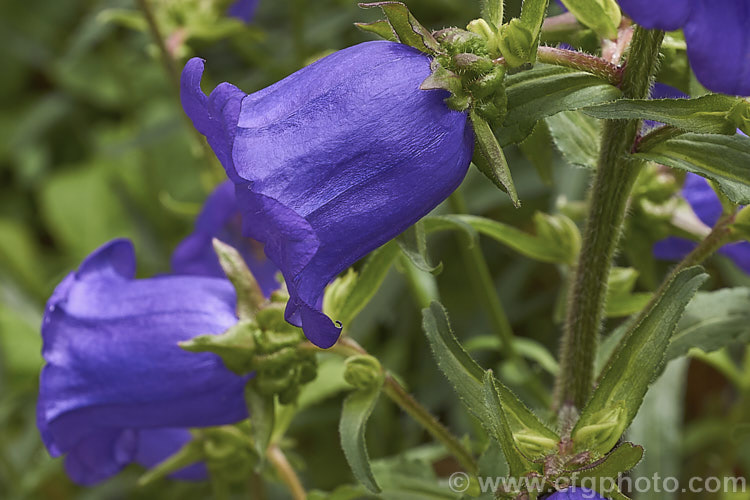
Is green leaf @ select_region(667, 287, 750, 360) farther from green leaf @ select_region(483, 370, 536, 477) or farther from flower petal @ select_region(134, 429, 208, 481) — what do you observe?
flower petal @ select_region(134, 429, 208, 481)

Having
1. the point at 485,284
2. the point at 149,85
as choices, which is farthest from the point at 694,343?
the point at 149,85

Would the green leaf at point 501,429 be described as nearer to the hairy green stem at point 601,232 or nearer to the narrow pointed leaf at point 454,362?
the narrow pointed leaf at point 454,362

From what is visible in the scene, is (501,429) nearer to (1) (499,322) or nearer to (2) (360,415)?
(2) (360,415)

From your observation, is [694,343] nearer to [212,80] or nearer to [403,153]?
[403,153]

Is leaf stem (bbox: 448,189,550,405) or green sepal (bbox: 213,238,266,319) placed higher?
green sepal (bbox: 213,238,266,319)

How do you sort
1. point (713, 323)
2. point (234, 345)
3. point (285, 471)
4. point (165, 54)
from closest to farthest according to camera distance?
point (234, 345), point (713, 323), point (285, 471), point (165, 54)

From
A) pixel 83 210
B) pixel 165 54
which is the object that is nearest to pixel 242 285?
pixel 165 54

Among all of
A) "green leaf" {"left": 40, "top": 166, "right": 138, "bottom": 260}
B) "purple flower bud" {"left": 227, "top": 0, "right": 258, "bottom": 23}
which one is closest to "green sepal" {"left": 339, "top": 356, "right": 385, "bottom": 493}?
"purple flower bud" {"left": 227, "top": 0, "right": 258, "bottom": 23}
